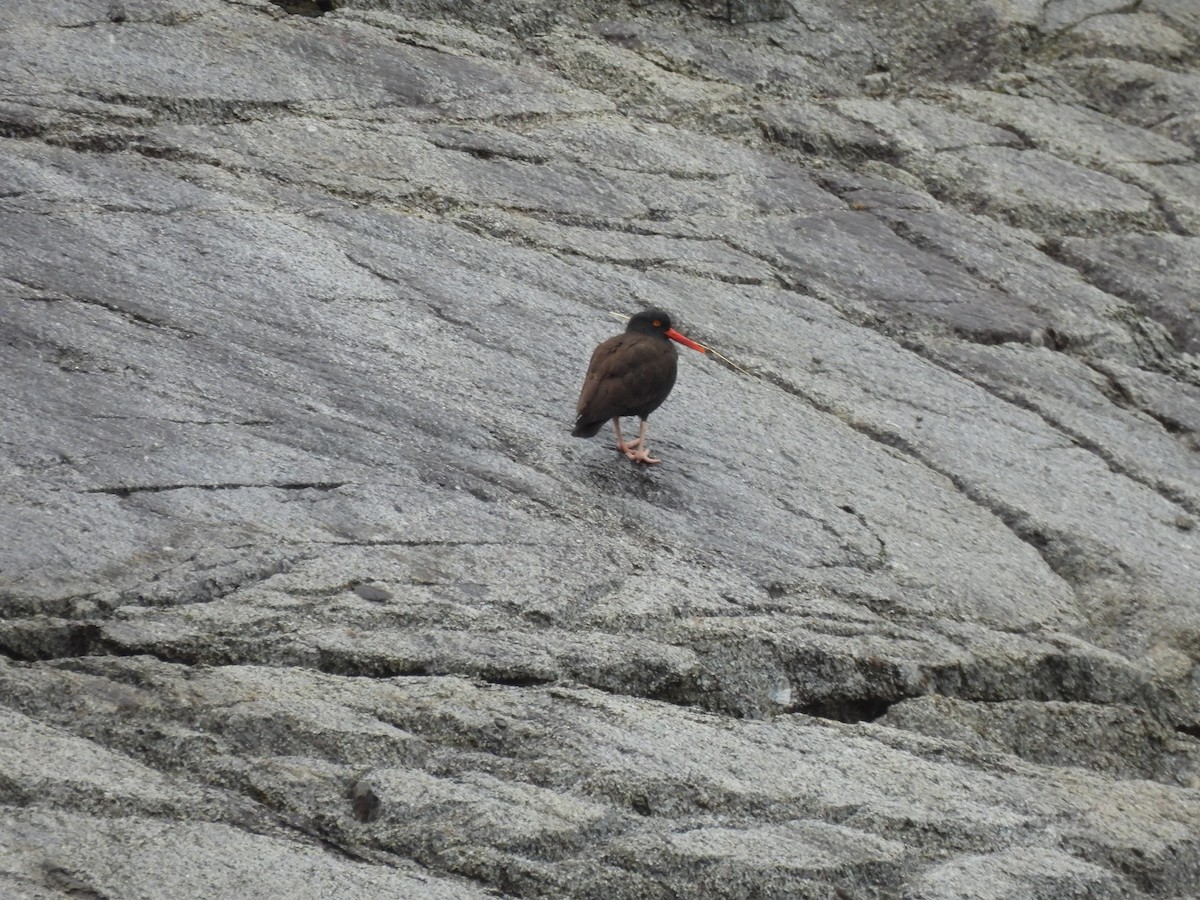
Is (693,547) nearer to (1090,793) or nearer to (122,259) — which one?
(1090,793)

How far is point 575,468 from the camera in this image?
6.70 m

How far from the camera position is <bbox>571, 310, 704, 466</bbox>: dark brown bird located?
265 inches

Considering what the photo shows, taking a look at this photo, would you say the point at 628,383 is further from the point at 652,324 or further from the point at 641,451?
the point at 652,324

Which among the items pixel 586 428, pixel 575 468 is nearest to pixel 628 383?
pixel 586 428

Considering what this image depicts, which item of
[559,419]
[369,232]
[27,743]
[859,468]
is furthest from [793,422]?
[27,743]

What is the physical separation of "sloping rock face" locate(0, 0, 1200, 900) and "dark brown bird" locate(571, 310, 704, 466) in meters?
0.17

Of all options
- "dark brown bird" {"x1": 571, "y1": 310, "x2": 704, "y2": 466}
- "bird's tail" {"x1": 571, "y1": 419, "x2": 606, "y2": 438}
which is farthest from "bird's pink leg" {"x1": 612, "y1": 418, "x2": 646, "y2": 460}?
"bird's tail" {"x1": 571, "y1": 419, "x2": 606, "y2": 438}

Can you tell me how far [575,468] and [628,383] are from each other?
0.47 meters

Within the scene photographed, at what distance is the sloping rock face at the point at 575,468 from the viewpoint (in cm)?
456

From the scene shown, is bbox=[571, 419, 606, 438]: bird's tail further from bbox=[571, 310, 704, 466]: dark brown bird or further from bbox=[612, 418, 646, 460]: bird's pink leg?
bbox=[612, 418, 646, 460]: bird's pink leg

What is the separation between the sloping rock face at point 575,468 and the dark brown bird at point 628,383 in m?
0.17

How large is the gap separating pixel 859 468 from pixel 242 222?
3533 mm

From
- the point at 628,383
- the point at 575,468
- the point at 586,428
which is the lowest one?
the point at 575,468

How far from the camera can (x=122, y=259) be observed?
7.17m
